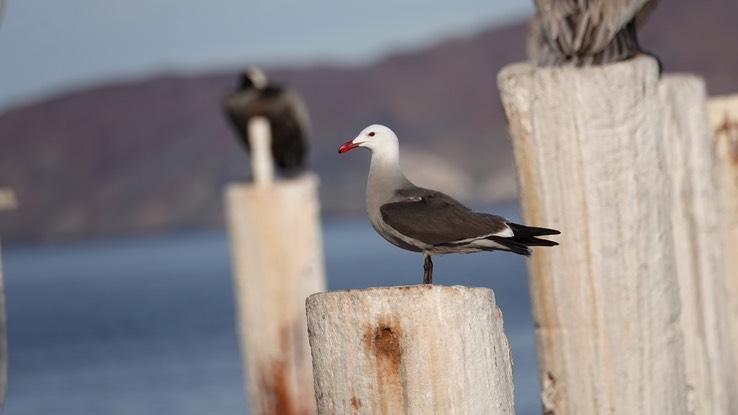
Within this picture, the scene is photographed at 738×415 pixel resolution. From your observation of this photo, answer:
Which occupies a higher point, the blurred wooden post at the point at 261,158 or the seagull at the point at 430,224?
the blurred wooden post at the point at 261,158

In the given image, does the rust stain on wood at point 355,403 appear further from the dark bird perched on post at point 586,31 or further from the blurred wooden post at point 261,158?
the blurred wooden post at point 261,158

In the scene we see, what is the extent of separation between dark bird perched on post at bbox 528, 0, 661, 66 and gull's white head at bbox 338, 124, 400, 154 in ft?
2.01

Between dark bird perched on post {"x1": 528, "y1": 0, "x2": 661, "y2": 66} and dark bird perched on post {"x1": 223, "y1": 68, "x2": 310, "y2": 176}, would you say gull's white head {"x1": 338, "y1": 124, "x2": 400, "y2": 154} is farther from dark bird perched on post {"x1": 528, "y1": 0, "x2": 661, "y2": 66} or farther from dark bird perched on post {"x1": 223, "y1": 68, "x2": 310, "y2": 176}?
dark bird perched on post {"x1": 223, "y1": 68, "x2": 310, "y2": 176}

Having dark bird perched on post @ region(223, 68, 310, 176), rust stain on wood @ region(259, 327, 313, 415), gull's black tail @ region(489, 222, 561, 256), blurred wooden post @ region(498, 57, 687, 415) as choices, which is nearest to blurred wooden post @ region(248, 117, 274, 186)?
rust stain on wood @ region(259, 327, 313, 415)

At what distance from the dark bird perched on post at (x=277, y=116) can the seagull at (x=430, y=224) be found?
7.33 metres

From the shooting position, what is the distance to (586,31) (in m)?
4.75

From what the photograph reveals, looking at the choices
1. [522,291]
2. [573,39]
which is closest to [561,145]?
[573,39]

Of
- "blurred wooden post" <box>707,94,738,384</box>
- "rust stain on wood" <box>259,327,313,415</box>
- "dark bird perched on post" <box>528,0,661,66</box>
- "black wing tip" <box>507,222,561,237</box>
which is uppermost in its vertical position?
"dark bird perched on post" <box>528,0,661,66</box>

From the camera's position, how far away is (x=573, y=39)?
4727 mm

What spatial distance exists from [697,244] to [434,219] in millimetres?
1117

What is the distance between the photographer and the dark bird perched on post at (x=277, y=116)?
12.1 m

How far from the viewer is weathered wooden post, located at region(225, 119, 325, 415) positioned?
8023 mm

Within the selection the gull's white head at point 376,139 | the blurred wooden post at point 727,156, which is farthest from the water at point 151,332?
the gull's white head at point 376,139

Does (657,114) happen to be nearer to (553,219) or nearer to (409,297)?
(553,219)
